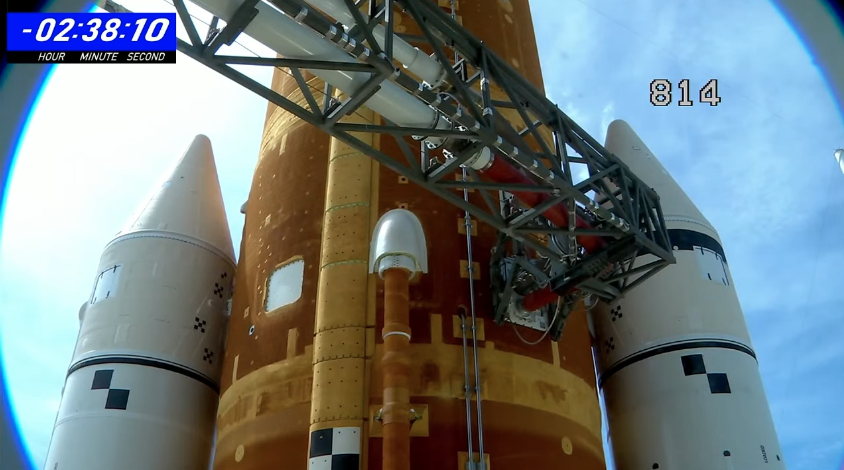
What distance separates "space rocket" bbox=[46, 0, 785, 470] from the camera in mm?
10750

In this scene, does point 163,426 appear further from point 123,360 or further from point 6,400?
point 6,400

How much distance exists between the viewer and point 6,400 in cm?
2148

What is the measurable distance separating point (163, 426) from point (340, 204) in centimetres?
565

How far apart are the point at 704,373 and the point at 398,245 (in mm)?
7233

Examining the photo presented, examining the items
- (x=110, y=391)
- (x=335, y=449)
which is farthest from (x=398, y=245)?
(x=110, y=391)

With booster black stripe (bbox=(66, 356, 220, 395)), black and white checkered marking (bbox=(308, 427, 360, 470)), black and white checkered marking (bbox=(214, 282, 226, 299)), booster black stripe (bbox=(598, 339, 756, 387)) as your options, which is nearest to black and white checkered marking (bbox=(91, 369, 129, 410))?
booster black stripe (bbox=(66, 356, 220, 395))

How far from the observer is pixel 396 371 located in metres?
10.5

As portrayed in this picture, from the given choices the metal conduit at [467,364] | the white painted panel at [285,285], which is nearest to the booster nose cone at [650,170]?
the metal conduit at [467,364]

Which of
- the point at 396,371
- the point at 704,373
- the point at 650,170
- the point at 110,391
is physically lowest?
the point at 396,371

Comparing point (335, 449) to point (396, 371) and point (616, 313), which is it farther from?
point (616, 313)

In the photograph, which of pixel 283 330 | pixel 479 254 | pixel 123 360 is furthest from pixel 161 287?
pixel 479 254

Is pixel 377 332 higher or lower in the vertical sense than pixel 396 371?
higher

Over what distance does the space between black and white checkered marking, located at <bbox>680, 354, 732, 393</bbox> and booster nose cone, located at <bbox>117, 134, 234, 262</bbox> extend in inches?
405
